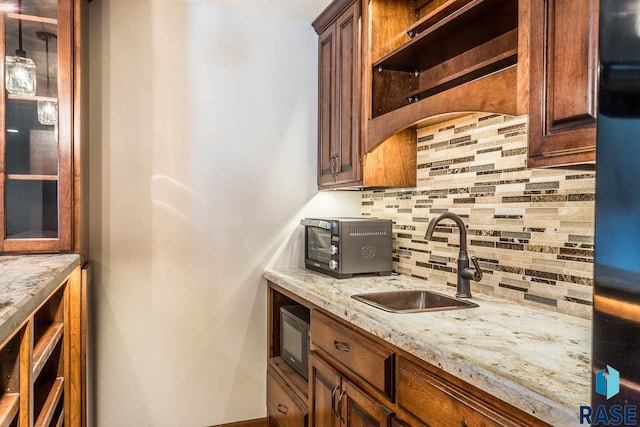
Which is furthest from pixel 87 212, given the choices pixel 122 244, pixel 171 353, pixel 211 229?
pixel 171 353

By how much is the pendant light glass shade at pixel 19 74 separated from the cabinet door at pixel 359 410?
185cm

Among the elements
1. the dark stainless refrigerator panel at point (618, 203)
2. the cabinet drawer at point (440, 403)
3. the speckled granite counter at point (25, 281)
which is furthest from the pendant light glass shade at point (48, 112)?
the dark stainless refrigerator panel at point (618, 203)

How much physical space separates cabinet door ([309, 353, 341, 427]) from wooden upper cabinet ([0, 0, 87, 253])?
1240 millimetres

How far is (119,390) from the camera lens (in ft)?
8.05

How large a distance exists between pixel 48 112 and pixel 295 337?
1625 mm

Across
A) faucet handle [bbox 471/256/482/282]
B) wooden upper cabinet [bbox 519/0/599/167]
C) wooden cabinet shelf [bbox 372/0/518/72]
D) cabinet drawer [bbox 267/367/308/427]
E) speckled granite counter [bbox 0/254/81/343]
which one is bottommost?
cabinet drawer [bbox 267/367/308/427]

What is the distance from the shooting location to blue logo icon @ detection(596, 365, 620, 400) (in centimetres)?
58

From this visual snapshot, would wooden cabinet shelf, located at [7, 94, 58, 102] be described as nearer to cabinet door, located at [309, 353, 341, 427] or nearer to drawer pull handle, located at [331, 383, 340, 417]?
cabinet door, located at [309, 353, 341, 427]

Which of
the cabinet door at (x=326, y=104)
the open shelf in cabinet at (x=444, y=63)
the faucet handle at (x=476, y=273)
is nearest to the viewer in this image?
the open shelf in cabinet at (x=444, y=63)

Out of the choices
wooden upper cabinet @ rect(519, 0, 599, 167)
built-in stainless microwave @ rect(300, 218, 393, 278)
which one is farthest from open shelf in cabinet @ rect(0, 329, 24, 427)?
built-in stainless microwave @ rect(300, 218, 393, 278)

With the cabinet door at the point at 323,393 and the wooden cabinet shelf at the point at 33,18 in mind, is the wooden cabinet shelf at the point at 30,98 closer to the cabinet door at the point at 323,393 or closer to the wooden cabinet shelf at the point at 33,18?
the wooden cabinet shelf at the point at 33,18

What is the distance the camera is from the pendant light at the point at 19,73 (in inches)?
74.1

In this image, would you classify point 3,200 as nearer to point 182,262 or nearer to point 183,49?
point 182,262

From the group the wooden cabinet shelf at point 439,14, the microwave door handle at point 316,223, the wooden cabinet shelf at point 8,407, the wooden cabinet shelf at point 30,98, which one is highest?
the wooden cabinet shelf at point 439,14
